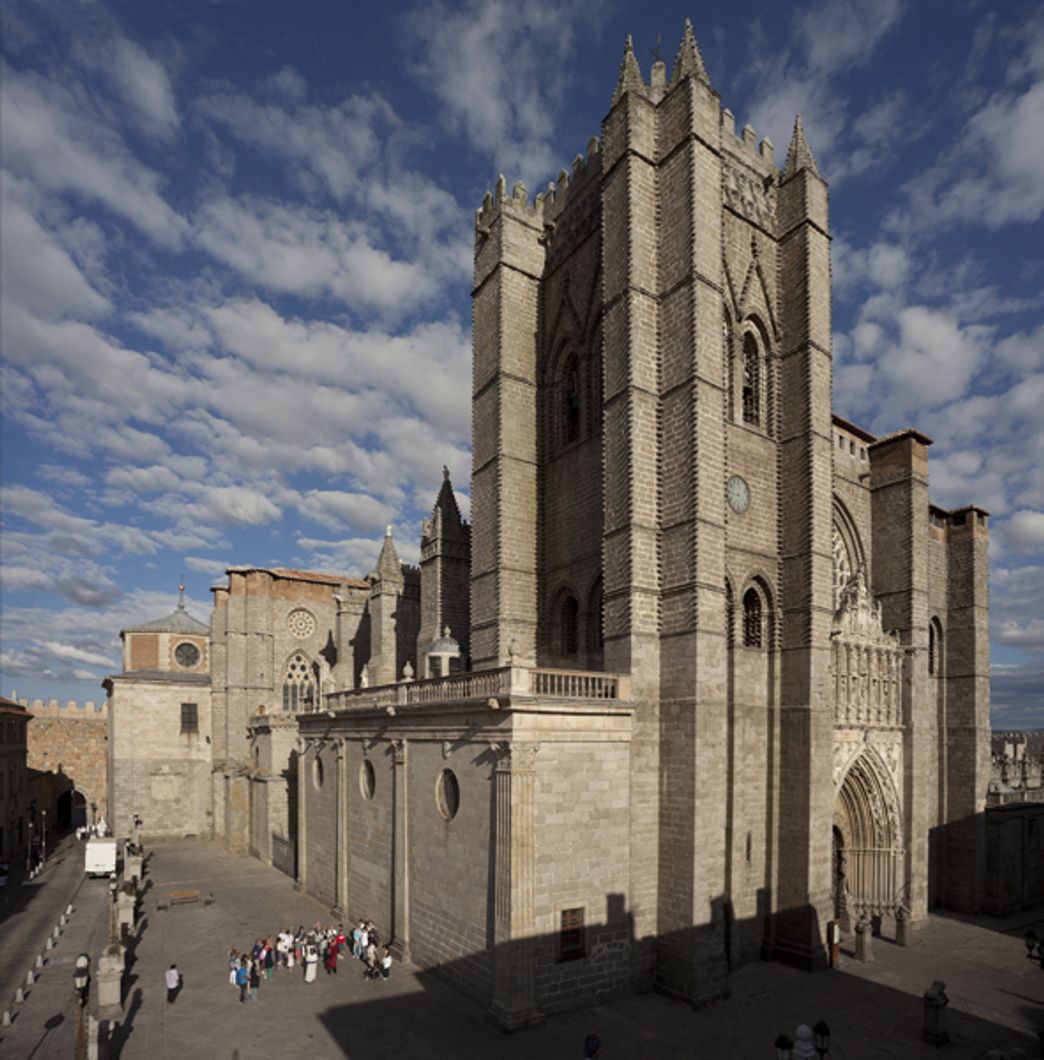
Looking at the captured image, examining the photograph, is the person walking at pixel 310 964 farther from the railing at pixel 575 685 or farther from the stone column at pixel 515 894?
the railing at pixel 575 685

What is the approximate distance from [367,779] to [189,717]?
23036 millimetres

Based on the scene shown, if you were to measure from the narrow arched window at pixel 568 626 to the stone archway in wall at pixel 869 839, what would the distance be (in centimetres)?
885

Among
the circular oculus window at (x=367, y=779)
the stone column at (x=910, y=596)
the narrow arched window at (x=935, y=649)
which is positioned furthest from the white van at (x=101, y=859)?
the narrow arched window at (x=935, y=649)

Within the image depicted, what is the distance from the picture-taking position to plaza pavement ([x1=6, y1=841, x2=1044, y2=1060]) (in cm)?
1469

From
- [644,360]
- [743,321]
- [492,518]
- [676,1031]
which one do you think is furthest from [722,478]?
[676,1031]

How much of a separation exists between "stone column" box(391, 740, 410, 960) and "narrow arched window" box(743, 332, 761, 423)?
13.4 m

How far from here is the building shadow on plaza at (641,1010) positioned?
14.8m

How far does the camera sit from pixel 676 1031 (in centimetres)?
1535

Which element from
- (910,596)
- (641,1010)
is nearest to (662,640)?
(641,1010)

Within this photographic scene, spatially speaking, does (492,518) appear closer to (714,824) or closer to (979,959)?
(714,824)

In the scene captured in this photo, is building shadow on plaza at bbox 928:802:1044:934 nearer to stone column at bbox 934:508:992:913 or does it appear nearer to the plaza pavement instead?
stone column at bbox 934:508:992:913

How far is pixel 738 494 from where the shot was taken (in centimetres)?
2095

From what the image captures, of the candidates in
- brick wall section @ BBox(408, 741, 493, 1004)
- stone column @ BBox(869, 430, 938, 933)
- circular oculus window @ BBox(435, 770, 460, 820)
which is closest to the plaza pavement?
brick wall section @ BBox(408, 741, 493, 1004)

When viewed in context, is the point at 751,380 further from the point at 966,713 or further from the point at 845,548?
the point at 966,713
